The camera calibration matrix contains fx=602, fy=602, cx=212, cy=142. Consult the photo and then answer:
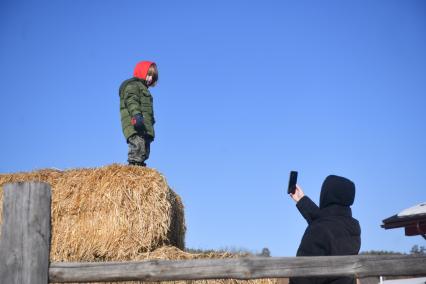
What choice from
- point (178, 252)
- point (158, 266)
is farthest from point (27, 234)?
point (178, 252)

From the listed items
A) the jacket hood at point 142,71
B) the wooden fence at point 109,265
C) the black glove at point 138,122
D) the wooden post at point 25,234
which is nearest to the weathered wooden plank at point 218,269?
the wooden fence at point 109,265

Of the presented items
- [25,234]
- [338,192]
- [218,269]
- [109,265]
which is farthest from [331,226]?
[25,234]

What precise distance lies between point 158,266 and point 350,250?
145 centimetres

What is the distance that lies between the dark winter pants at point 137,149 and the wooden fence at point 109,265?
148 inches

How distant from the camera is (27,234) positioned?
3947mm

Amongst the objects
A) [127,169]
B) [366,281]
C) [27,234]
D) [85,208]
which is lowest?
[366,281]

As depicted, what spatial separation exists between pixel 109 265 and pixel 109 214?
9.44 ft

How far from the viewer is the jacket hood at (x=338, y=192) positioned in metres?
4.61

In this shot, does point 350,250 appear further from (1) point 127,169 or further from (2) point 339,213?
(1) point 127,169

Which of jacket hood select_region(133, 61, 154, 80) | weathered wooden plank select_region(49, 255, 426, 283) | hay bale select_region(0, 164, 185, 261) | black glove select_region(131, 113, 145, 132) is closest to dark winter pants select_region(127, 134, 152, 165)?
black glove select_region(131, 113, 145, 132)

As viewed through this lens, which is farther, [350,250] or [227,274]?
[350,250]

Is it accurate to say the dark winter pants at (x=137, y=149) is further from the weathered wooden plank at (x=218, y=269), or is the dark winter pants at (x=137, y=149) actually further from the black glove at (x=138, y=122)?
the weathered wooden plank at (x=218, y=269)

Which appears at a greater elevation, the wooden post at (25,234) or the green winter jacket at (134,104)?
the green winter jacket at (134,104)

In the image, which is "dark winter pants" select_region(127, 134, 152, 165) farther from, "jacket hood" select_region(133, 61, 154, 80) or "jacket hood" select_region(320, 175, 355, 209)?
"jacket hood" select_region(320, 175, 355, 209)
